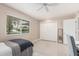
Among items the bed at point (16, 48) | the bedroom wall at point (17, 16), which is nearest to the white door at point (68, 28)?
the bedroom wall at point (17, 16)

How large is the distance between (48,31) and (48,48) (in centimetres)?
31

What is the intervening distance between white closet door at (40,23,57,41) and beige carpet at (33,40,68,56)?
0.09 metres

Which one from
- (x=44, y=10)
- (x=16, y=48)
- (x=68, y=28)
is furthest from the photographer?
(x=68, y=28)

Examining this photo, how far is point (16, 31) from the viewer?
5.37 feet

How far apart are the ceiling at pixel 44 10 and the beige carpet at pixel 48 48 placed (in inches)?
18.3

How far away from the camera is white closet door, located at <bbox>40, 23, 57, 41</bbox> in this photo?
1.74m

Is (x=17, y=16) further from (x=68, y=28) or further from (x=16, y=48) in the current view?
(x=68, y=28)

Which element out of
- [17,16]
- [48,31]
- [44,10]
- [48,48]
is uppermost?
[44,10]

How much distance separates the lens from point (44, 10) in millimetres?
1662

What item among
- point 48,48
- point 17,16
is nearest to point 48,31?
point 48,48

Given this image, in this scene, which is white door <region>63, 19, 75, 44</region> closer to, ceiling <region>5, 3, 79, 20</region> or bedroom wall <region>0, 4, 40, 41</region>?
ceiling <region>5, 3, 79, 20</region>

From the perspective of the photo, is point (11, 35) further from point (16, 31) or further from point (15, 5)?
point (15, 5)

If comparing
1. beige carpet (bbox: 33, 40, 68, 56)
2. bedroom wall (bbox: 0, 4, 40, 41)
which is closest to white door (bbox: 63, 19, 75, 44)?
beige carpet (bbox: 33, 40, 68, 56)

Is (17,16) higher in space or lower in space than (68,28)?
higher
